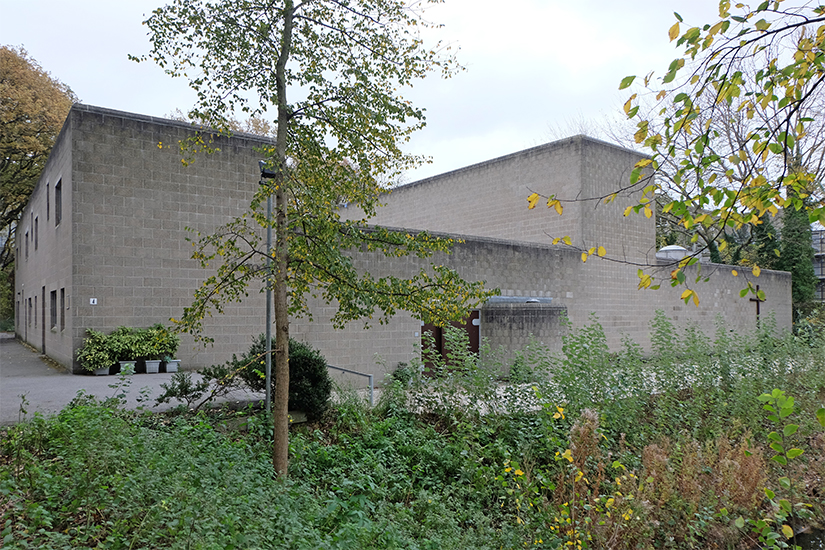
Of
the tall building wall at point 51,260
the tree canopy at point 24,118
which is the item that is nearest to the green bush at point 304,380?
the tall building wall at point 51,260

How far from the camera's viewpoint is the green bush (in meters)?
6.96

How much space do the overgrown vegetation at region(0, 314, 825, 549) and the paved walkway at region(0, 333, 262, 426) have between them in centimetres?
81

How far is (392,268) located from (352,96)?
6.79m

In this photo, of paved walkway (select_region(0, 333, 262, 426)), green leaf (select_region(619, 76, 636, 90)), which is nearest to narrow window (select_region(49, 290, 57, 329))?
paved walkway (select_region(0, 333, 262, 426))

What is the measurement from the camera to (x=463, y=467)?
621cm

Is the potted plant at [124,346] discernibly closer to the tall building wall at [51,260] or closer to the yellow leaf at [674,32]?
the tall building wall at [51,260]

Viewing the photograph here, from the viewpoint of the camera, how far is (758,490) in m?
5.79

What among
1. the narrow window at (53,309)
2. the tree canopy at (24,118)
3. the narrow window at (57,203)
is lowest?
the narrow window at (53,309)

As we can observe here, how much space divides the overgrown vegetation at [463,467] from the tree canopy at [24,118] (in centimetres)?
1871

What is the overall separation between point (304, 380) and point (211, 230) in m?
5.47

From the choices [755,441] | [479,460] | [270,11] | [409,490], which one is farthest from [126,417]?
[755,441]

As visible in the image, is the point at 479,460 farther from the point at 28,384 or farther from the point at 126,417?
the point at 28,384

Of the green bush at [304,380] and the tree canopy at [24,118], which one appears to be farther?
the tree canopy at [24,118]

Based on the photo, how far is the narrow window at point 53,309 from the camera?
42.8 feet
